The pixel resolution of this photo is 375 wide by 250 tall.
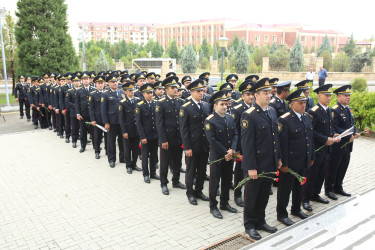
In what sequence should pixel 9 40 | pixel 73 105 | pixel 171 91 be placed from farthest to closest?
pixel 9 40
pixel 73 105
pixel 171 91

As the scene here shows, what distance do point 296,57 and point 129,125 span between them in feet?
117

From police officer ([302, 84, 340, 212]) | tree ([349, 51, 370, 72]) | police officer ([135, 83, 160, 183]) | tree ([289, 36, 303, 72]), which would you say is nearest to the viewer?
police officer ([302, 84, 340, 212])

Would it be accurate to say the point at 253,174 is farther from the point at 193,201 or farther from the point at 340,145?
the point at 340,145

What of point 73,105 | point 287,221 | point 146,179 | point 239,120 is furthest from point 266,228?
point 73,105

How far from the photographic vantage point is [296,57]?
38719 mm

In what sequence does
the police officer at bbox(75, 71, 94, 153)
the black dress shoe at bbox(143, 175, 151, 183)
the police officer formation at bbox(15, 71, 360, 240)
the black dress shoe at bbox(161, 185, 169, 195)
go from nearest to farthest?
the police officer formation at bbox(15, 71, 360, 240), the black dress shoe at bbox(161, 185, 169, 195), the black dress shoe at bbox(143, 175, 151, 183), the police officer at bbox(75, 71, 94, 153)

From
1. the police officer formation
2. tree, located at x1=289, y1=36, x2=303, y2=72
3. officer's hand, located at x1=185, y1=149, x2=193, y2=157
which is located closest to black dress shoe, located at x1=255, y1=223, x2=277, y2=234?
the police officer formation

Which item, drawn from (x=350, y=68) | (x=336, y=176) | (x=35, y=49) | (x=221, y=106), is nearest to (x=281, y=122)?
(x=221, y=106)

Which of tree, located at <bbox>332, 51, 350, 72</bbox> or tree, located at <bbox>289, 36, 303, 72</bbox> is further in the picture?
tree, located at <bbox>289, 36, 303, 72</bbox>

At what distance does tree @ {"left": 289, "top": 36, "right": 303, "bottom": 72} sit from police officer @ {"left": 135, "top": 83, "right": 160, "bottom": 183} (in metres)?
35.6

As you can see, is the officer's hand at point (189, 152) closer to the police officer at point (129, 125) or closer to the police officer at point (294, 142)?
the police officer at point (294, 142)

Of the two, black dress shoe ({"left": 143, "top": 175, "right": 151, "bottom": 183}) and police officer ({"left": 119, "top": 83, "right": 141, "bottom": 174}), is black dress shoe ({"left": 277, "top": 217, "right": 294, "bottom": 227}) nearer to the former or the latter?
black dress shoe ({"left": 143, "top": 175, "right": 151, "bottom": 183})

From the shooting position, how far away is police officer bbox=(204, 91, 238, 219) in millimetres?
4828

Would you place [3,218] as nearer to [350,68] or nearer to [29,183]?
[29,183]
